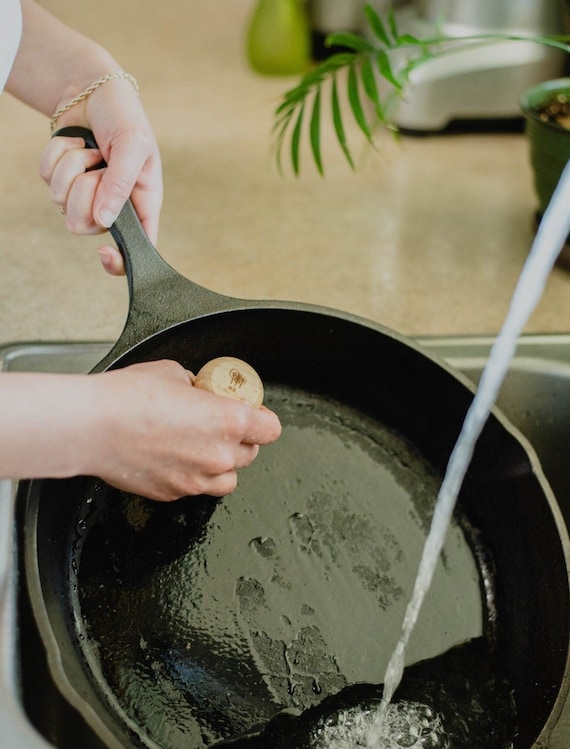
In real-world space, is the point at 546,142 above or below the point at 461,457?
above

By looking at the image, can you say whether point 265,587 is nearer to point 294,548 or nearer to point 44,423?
point 294,548

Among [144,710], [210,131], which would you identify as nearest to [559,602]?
[144,710]

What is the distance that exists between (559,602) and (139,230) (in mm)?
400

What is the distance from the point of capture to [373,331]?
0.65 m

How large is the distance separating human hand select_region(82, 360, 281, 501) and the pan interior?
0.27 feet

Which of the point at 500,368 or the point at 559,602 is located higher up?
the point at 500,368

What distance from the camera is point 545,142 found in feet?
2.83

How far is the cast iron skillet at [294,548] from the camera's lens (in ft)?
1.76

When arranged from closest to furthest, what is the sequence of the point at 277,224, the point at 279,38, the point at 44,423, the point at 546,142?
the point at 44,423, the point at 546,142, the point at 277,224, the point at 279,38

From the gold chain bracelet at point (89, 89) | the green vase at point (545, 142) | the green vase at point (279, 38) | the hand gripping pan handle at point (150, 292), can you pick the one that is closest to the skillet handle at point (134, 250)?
the hand gripping pan handle at point (150, 292)

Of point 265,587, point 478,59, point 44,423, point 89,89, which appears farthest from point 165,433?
point 478,59

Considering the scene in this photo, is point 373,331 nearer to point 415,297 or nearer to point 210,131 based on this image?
point 415,297

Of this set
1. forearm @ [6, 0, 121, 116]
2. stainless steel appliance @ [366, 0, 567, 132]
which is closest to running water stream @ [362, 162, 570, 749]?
forearm @ [6, 0, 121, 116]

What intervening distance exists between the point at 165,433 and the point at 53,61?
40 centimetres
